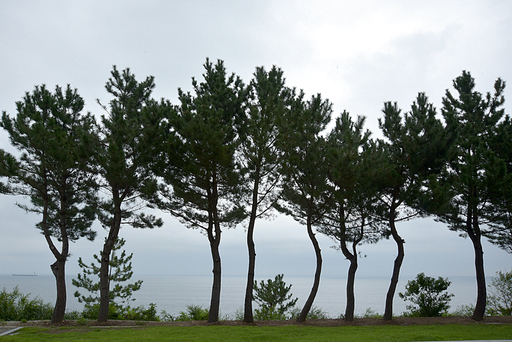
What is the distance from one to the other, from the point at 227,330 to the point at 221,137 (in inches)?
225

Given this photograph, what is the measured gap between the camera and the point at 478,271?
43.8 ft

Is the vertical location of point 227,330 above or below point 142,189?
below

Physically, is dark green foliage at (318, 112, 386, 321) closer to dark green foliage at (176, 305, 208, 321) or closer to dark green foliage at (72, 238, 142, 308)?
dark green foliage at (176, 305, 208, 321)

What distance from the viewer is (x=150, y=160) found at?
504 inches

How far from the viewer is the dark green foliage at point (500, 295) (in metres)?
15.3

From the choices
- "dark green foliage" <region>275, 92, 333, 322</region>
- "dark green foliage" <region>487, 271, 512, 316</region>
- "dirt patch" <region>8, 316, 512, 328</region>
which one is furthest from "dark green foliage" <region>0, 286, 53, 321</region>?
"dark green foliage" <region>487, 271, 512, 316</region>

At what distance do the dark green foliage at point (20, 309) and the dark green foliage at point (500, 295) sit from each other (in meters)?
17.8

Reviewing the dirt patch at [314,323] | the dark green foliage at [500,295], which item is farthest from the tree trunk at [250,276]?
the dark green foliage at [500,295]

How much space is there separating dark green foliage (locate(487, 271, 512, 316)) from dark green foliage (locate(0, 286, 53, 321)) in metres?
17.8

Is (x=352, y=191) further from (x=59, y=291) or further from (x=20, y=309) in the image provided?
(x=20, y=309)

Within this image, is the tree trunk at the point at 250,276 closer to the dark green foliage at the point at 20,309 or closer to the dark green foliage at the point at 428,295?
the dark green foliage at the point at 428,295

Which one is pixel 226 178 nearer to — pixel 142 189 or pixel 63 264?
pixel 142 189

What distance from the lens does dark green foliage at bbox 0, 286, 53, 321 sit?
47.3 feet

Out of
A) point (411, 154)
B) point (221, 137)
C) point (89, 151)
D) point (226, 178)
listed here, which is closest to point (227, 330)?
point (226, 178)
